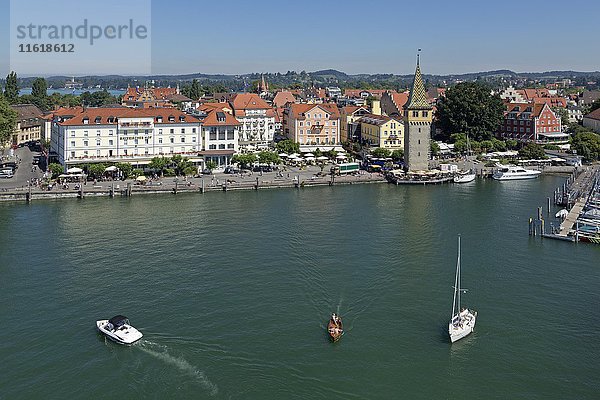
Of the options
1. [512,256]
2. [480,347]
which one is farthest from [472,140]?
[480,347]

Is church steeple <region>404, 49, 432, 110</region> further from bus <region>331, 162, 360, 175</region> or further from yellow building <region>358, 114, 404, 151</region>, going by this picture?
bus <region>331, 162, 360, 175</region>

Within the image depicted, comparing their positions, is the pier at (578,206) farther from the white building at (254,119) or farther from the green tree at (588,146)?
the white building at (254,119)

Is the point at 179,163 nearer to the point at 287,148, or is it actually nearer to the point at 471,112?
the point at 287,148

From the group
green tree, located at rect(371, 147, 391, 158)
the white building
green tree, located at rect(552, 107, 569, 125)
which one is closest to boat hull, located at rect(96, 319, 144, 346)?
green tree, located at rect(371, 147, 391, 158)

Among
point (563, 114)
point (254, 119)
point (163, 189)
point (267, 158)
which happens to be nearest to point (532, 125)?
point (563, 114)

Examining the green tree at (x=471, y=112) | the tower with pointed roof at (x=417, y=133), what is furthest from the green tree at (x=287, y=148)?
the green tree at (x=471, y=112)

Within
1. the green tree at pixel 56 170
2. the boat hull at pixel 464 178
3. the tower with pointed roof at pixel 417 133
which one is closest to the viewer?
the green tree at pixel 56 170
